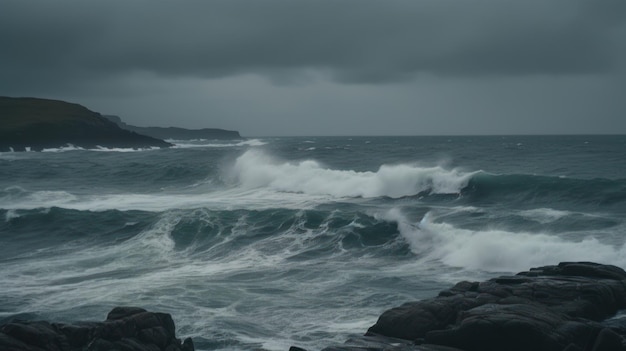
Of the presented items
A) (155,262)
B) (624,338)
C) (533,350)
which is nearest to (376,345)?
(533,350)

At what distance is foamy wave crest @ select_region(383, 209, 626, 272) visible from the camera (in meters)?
21.9

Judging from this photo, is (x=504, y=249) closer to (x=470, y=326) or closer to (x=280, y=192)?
(x=470, y=326)

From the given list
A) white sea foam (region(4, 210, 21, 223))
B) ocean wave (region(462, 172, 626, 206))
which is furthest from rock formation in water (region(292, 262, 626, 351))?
white sea foam (region(4, 210, 21, 223))

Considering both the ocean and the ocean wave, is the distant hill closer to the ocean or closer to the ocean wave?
the ocean

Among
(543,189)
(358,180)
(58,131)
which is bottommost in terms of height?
(543,189)

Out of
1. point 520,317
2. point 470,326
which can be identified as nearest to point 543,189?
point 520,317

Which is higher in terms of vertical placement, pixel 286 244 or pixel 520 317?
pixel 520 317

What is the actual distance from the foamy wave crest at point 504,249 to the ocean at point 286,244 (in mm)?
71

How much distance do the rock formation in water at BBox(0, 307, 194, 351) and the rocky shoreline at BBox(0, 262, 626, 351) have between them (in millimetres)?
17

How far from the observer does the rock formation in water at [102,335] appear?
11375 millimetres

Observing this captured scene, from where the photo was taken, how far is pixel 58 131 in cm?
11512

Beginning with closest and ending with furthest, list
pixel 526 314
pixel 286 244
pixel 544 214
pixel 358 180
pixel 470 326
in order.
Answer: pixel 470 326, pixel 526 314, pixel 286 244, pixel 544 214, pixel 358 180

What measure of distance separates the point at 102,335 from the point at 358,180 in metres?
33.4

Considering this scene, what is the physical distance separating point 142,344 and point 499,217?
2199 centimetres
